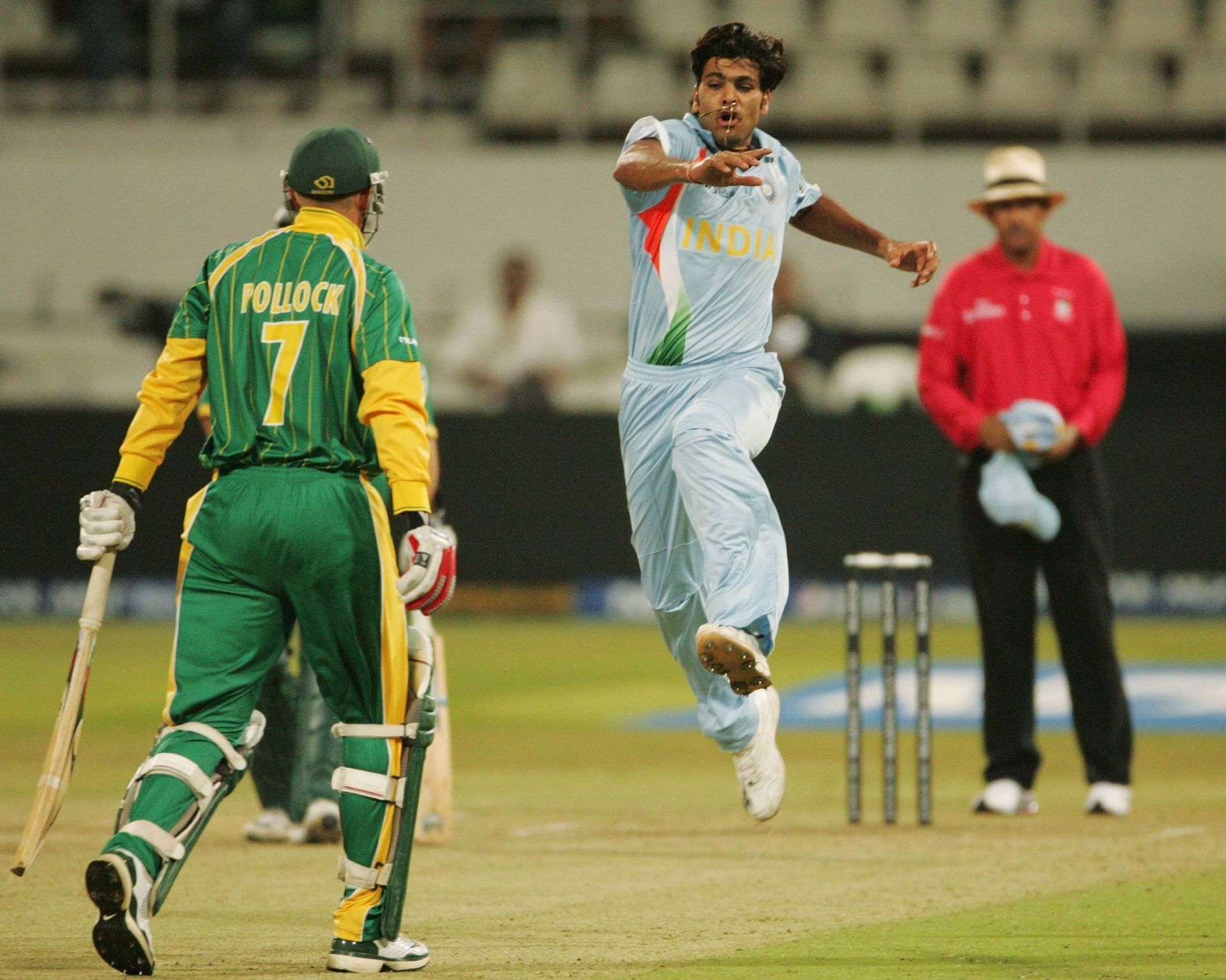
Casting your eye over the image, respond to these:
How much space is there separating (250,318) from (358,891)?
4.40 ft

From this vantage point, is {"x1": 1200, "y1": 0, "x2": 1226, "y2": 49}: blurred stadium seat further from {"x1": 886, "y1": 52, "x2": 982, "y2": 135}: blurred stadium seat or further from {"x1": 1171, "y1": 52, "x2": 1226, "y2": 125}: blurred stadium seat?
{"x1": 886, "y1": 52, "x2": 982, "y2": 135}: blurred stadium seat

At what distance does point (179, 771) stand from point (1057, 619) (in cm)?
403

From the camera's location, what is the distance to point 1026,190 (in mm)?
7723

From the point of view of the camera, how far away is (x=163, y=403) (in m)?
4.80

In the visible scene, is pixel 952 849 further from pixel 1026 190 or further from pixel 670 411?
pixel 1026 190

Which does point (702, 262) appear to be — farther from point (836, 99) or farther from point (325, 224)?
point (836, 99)

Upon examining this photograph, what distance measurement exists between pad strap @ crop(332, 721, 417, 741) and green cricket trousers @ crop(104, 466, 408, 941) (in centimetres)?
1

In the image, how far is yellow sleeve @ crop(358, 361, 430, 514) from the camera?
461 cm

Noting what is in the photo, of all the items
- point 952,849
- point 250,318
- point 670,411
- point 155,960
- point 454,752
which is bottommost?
point 454,752

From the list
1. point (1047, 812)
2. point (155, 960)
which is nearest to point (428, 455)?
point (155, 960)

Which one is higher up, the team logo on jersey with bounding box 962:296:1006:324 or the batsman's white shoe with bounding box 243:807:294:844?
the team logo on jersey with bounding box 962:296:1006:324

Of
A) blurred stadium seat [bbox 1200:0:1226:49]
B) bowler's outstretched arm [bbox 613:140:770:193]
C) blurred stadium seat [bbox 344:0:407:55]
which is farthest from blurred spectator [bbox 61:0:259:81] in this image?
bowler's outstretched arm [bbox 613:140:770:193]

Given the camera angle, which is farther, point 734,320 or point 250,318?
point 734,320

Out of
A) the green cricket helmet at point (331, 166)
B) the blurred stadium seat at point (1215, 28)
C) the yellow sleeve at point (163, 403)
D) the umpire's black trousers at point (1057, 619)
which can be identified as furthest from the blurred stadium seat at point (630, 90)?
the yellow sleeve at point (163, 403)
